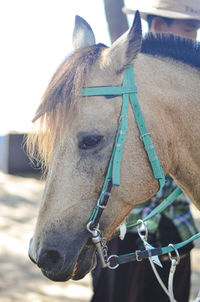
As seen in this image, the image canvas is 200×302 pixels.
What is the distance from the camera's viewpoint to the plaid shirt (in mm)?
2492

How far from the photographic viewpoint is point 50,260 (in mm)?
1740

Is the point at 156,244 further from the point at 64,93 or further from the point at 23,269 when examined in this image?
the point at 23,269

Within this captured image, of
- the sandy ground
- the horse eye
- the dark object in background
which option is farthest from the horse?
the dark object in background

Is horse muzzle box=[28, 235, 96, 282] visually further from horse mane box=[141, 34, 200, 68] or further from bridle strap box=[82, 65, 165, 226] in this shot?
horse mane box=[141, 34, 200, 68]

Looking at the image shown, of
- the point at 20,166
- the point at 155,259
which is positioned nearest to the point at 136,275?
the point at 155,259

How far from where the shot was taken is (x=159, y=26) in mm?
2711

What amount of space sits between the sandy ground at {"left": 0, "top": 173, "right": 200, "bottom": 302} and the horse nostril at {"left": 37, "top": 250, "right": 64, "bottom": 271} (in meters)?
2.76

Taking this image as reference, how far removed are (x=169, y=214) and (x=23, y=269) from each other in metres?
3.14

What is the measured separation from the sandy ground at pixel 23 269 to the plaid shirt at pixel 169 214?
85.1 inches

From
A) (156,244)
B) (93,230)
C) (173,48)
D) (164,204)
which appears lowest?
(156,244)

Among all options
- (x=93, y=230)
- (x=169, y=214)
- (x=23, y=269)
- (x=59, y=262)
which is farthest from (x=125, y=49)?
(x=23, y=269)

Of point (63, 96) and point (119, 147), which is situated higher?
point (63, 96)

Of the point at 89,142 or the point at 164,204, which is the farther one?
the point at 164,204

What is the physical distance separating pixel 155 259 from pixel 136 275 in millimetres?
440
